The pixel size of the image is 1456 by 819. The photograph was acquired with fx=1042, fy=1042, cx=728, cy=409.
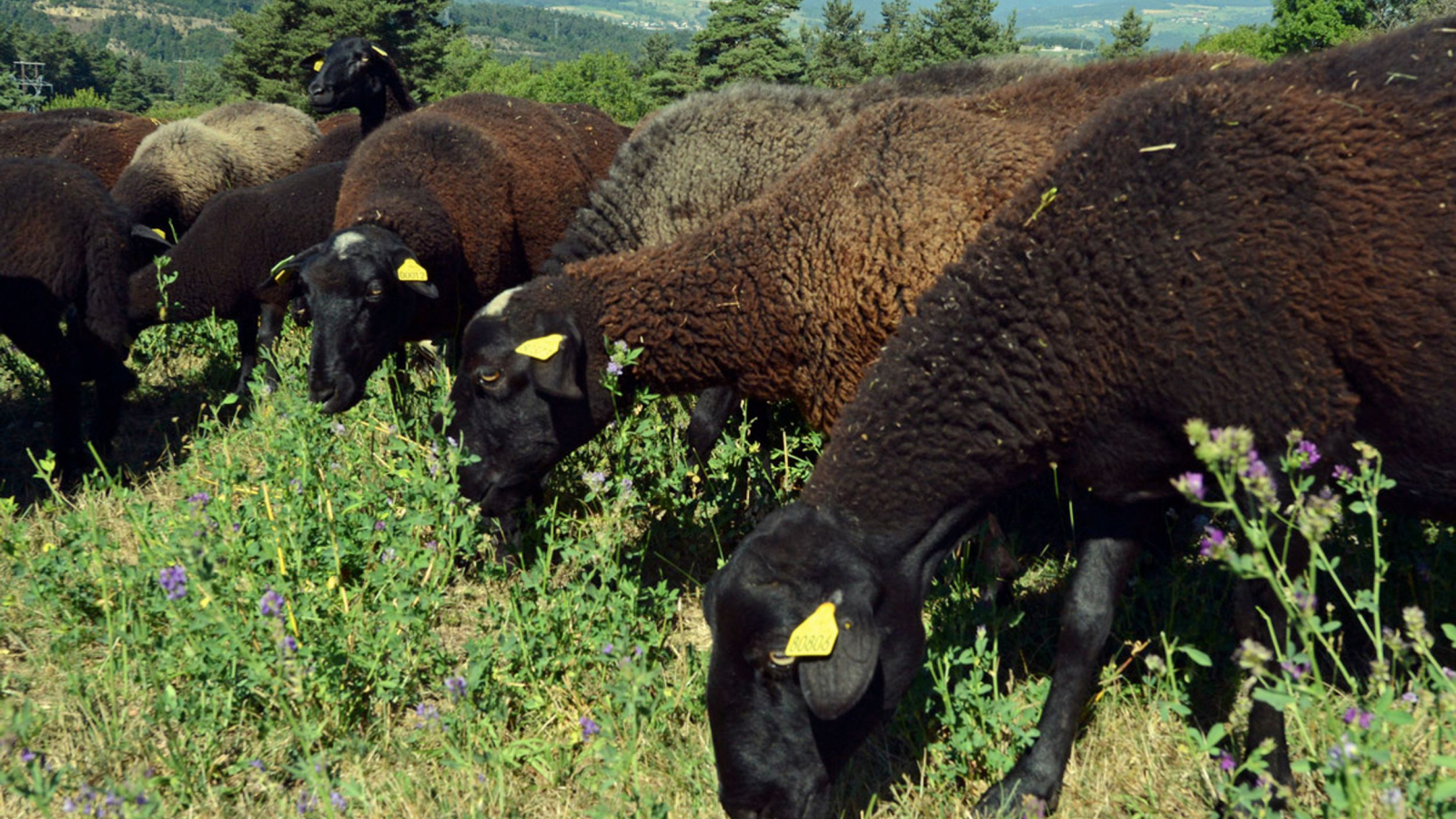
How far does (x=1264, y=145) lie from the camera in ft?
9.70

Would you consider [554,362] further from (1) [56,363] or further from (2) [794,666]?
(1) [56,363]

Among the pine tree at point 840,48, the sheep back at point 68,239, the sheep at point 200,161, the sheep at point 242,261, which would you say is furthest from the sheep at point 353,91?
the pine tree at point 840,48

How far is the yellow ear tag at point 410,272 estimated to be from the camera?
586 centimetres

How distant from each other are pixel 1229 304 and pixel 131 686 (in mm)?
3651

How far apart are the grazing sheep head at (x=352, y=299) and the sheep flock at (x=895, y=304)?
0.02 metres

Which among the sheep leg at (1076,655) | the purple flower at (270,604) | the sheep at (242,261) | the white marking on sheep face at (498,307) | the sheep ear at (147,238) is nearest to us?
the purple flower at (270,604)

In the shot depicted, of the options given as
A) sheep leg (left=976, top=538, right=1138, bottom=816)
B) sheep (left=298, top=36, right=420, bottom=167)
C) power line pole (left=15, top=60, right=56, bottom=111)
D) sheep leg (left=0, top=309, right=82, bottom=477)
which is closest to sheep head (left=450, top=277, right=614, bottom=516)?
sheep leg (left=976, top=538, right=1138, bottom=816)

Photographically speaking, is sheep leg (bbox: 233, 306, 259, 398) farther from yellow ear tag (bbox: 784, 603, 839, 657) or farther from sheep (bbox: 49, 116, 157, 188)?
yellow ear tag (bbox: 784, 603, 839, 657)

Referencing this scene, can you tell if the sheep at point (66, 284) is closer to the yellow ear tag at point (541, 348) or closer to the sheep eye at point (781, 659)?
the yellow ear tag at point (541, 348)

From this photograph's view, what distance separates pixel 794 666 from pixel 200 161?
29.2 feet

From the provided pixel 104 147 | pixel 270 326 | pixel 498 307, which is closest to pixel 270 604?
pixel 498 307

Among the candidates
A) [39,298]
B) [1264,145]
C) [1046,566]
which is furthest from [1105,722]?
[39,298]

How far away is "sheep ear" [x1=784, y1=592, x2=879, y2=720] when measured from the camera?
8.88 feet

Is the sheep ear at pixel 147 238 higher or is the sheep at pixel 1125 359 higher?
the sheep at pixel 1125 359
